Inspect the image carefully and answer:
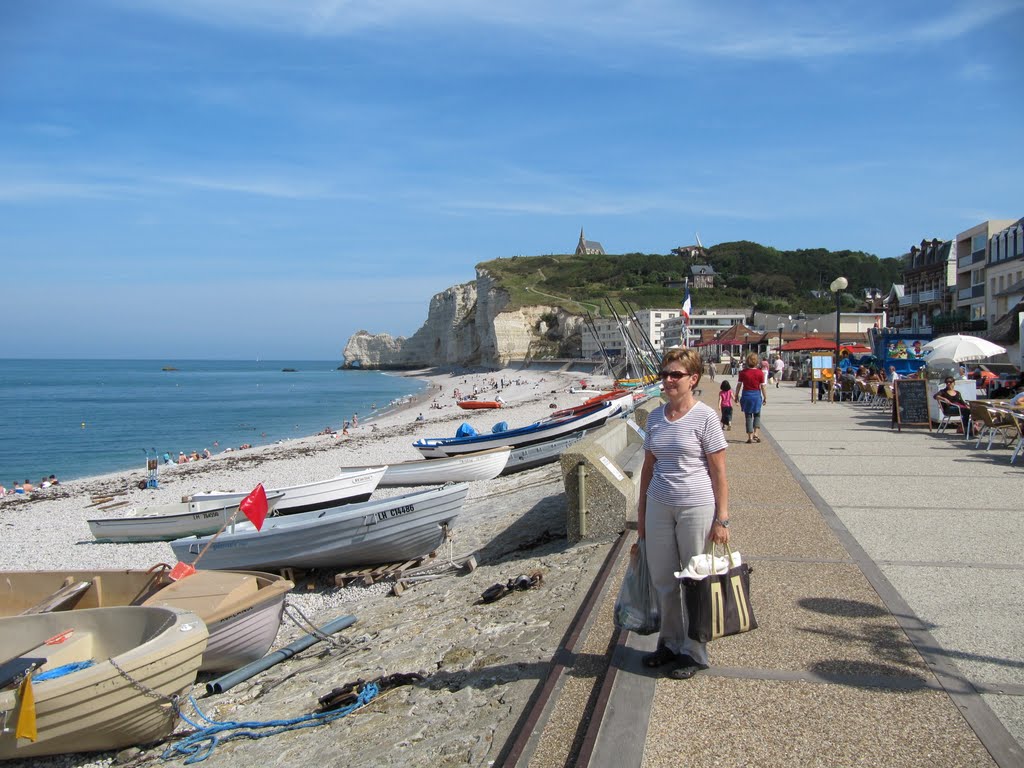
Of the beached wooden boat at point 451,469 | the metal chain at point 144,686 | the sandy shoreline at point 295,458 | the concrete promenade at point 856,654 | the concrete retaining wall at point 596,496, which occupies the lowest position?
the sandy shoreline at point 295,458

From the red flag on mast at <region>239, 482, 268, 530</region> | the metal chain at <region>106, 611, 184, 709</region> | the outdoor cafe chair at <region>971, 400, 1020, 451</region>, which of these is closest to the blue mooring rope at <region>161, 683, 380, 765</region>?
the metal chain at <region>106, 611, 184, 709</region>

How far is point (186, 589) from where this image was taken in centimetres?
835

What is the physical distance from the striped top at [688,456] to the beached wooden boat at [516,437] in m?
16.3

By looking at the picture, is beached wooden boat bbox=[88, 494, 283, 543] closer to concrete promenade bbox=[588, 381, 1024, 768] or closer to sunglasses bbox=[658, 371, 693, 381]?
concrete promenade bbox=[588, 381, 1024, 768]

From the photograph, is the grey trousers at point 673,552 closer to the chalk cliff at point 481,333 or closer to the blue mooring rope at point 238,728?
the blue mooring rope at point 238,728

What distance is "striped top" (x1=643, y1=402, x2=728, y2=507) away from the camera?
416cm

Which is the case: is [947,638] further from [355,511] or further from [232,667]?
[355,511]

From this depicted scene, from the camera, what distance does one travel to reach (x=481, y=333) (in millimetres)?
119062

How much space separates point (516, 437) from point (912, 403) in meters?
9.72

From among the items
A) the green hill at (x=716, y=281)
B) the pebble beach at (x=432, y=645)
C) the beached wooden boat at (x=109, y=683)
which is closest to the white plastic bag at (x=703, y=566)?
the pebble beach at (x=432, y=645)

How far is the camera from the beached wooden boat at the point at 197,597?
7.98 metres

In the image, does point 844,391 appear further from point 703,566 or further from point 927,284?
point 927,284

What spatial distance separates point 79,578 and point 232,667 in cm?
210

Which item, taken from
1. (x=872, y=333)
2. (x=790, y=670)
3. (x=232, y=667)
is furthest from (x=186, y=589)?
(x=872, y=333)
